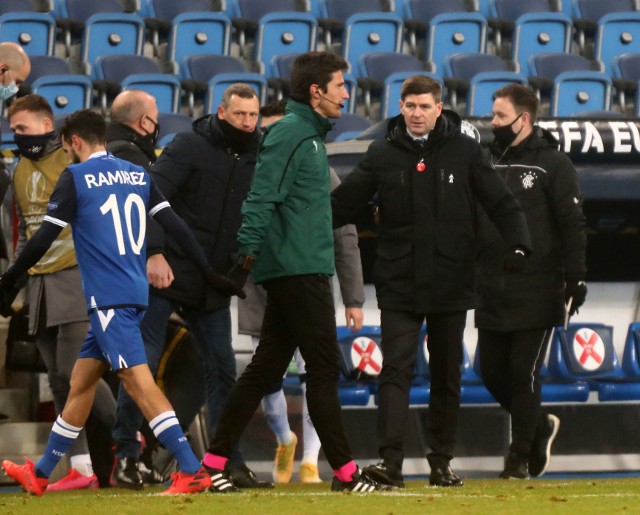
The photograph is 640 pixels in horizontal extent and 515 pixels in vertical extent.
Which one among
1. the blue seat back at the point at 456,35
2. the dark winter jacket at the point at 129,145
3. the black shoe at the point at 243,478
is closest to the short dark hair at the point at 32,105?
the dark winter jacket at the point at 129,145

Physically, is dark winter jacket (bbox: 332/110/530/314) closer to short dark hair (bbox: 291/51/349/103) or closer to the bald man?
short dark hair (bbox: 291/51/349/103)

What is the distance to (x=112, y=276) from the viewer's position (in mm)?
5465

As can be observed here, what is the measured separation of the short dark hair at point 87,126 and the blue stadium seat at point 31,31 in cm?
598

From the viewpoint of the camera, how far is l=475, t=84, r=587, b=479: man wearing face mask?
6.75m

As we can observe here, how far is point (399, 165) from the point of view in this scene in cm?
595

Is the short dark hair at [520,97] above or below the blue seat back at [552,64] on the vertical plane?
above

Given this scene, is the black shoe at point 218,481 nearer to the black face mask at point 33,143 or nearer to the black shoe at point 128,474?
the black shoe at point 128,474

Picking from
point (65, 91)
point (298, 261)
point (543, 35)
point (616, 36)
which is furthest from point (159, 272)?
point (616, 36)

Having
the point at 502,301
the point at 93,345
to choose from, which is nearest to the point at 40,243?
the point at 93,345

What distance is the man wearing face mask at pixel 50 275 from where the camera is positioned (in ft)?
20.7

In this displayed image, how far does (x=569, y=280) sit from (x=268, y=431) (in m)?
2.02

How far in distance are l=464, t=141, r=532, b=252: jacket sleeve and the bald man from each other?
1.42 m

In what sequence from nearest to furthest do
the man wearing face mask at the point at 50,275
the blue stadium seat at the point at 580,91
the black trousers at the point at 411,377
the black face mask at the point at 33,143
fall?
the black trousers at the point at 411,377 → the man wearing face mask at the point at 50,275 → the black face mask at the point at 33,143 → the blue stadium seat at the point at 580,91

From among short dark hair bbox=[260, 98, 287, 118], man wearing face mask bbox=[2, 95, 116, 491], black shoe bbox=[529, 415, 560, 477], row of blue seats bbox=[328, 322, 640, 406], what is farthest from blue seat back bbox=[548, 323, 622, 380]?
man wearing face mask bbox=[2, 95, 116, 491]
